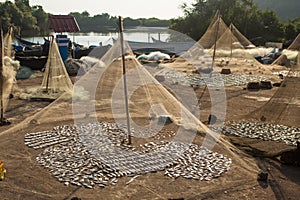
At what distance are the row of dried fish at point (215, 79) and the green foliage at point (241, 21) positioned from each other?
14751 mm

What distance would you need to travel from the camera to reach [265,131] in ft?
23.0

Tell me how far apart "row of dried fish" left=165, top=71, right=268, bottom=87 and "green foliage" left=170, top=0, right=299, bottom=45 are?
14751 mm

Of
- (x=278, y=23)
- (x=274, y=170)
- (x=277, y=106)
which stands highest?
(x=278, y=23)

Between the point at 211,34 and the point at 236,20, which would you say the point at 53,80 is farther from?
the point at 236,20

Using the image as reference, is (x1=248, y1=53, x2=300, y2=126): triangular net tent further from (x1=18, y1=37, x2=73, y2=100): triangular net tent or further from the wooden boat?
the wooden boat

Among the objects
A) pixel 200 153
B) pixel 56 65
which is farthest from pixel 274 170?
pixel 56 65

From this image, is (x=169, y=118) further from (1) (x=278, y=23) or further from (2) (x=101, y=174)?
(1) (x=278, y=23)

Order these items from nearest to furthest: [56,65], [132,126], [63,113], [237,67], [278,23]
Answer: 1. [132,126]
2. [63,113]
3. [56,65]
4. [237,67]
5. [278,23]

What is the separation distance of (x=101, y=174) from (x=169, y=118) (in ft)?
8.81

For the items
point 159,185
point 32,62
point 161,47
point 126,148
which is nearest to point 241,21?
point 161,47

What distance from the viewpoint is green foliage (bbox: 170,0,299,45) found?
2831 cm

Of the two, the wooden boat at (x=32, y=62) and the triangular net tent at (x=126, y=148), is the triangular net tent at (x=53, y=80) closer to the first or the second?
the triangular net tent at (x=126, y=148)

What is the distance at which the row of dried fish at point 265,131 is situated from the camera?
6608 mm

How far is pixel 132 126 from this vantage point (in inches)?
282
